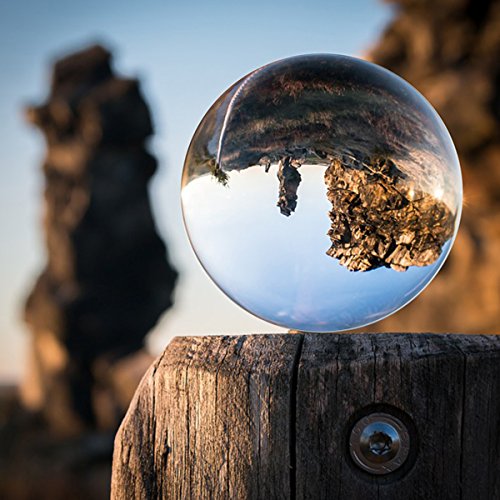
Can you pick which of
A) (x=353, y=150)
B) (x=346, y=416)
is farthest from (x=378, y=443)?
(x=353, y=150)

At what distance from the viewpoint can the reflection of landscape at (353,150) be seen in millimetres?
1321

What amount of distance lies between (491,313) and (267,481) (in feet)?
31.6

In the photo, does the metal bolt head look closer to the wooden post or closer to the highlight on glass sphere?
the wooden post

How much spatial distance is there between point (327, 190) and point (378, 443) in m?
0.50

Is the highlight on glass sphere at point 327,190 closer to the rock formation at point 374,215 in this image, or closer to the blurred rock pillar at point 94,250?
the rock formation at point 374,215

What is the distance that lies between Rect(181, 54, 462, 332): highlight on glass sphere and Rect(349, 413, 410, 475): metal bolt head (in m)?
0.29

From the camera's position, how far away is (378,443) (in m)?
1.15

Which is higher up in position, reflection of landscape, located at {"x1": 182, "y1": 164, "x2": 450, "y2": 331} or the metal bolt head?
reflection of landscape, located at {"x1": 182, "y1": 164, "x2": 450, "y2": 331}

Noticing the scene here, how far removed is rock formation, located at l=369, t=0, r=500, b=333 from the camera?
30.1ft

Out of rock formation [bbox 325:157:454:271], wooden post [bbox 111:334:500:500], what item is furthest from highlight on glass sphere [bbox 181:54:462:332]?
wooden post [bbox 111:334:500:500]

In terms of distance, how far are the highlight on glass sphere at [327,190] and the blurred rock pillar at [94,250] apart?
15.0 m

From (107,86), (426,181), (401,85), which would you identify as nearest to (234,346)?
(426,181)

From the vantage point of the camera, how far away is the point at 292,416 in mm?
1178

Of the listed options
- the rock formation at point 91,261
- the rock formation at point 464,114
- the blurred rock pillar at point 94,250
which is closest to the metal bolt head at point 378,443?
the rock formation at point 464,114
